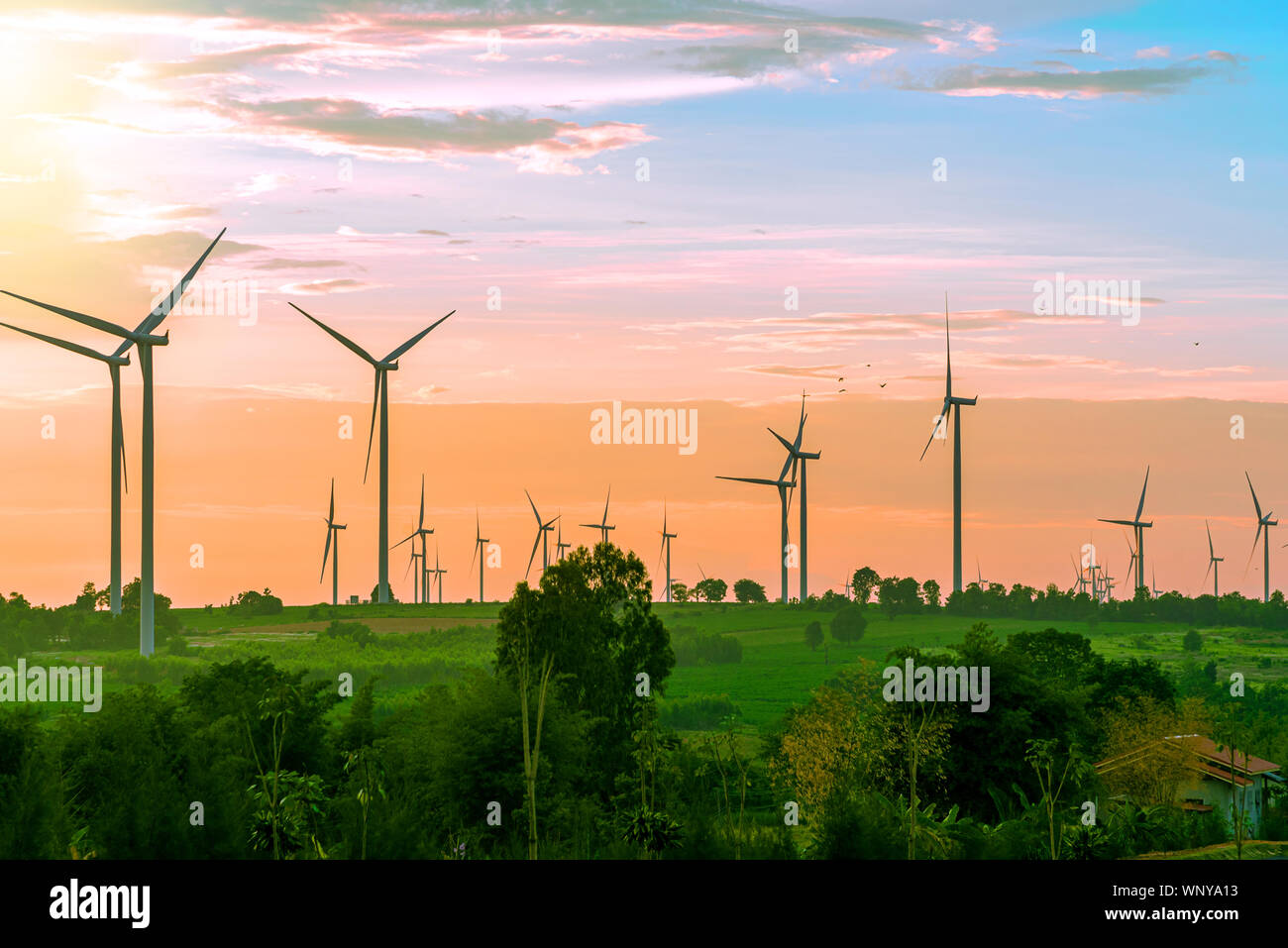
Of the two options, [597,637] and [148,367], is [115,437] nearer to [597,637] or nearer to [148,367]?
[148,367]

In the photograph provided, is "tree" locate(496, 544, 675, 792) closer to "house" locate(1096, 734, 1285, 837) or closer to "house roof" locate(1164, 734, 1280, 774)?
"house" locate(1096, 734, 1285, 837)

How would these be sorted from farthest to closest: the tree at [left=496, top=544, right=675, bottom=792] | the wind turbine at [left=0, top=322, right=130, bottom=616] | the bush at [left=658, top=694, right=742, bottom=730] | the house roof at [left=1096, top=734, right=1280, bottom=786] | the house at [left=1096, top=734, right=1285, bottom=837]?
the bush at [left=658, top=694, right=742, bottom=730] → the wind turbine at [left=0, top=322, right=130, bottom=616] → the house roof at [left=1096, top=734, right=1280, bottom=786] → the house at [left=1096, top=734, right=1285, bottom=837] → the tree at [left=496, top=544, right=675, bottom=792]

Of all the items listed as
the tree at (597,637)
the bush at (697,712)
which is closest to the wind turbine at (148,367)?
the tree at (597,637)

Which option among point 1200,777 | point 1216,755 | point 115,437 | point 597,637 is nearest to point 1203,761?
point 1200,777

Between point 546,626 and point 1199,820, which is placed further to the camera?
point 546,626

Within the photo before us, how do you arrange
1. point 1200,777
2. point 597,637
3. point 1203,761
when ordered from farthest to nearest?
1. point 1203,761
2. point 1200,777
3. point 597,637

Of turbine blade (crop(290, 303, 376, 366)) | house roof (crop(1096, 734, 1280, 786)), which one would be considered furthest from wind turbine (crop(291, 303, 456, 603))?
house roof (crop(1096, 734, 1280, 786))

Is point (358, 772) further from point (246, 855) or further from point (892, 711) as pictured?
point (892, 711)

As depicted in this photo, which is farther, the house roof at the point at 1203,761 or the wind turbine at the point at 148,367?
the wind turbine at the point at 148,367

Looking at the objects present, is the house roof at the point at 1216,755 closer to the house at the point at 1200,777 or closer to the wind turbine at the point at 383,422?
the house at the point at 1200,777

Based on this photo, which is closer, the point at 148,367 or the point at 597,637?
the point at 597,637
